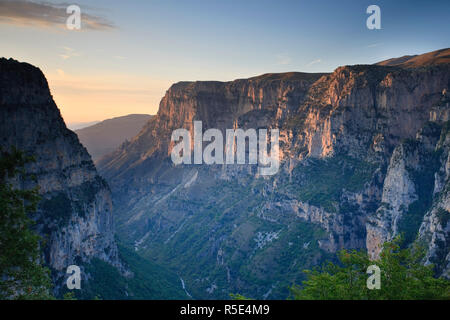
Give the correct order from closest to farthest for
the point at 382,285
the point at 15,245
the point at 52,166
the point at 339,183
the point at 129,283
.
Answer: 1. the point at 15,245
2. the point at 382,285
3. the point at 52,166
4. the point at 129,283
5. the point at 339,183

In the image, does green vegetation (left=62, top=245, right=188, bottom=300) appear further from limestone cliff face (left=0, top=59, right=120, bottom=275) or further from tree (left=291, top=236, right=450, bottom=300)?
tree (left=291, top=236, right=450, bottom=300)

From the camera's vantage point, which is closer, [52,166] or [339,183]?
[52,166]

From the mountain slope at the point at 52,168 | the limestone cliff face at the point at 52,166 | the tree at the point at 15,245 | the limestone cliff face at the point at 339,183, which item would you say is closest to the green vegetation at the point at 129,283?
the mountain slope at the point at 52,168

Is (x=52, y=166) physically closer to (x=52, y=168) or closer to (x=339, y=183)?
(x=52, y=168)

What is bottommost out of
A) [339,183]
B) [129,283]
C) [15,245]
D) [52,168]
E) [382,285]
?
[129,283]

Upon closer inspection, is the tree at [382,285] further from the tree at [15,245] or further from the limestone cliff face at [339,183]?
the limestone cliff face at [339,183]

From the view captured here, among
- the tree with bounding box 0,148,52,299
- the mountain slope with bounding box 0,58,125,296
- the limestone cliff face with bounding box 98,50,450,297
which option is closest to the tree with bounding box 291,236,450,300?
the tree with bounding box 0,148,52,299

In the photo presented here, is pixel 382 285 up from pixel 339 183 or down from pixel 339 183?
up

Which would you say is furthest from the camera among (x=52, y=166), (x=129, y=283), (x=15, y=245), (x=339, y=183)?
(x=339, y=183)

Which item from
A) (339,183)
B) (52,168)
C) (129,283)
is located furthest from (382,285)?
(339,183)

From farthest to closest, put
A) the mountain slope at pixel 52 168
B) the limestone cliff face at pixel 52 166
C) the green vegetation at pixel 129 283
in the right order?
1. the green vegetation at pixel 129 283
2. the limestone cliff face at pixel 52 166
3. the mountain slope at pixel 52 168
